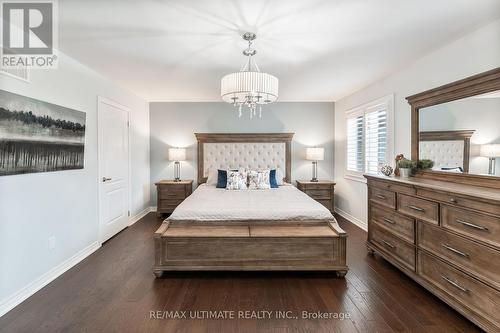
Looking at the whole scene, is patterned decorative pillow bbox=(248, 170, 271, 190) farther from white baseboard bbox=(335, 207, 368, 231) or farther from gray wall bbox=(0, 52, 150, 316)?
gray wall bbox=(0, 52, 150, 316)

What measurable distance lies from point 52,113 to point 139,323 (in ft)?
7.63

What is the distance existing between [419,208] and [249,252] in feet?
5.74

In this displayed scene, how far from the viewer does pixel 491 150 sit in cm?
220

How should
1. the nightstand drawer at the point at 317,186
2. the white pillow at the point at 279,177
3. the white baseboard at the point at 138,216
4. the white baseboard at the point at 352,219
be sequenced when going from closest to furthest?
1. the white baseboard at the point at 352,219
2. the white baseboard at the point at 138,216
3. the white pillow at the point at 279,177
4. the nightstand drawer at the point at 317,186

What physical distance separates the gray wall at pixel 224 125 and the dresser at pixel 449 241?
105 inches

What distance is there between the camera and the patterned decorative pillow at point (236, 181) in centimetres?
446

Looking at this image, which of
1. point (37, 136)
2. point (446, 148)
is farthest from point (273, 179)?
point (37, 136)

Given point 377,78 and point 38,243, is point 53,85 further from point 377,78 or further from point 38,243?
point 377,78

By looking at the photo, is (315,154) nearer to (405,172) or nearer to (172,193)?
(405,172)

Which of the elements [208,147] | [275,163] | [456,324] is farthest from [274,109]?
[456,324]

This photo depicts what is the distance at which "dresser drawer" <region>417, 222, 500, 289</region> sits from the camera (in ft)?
5.67

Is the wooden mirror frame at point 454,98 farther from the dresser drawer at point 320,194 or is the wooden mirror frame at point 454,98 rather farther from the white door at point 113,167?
the white door at point 113,167

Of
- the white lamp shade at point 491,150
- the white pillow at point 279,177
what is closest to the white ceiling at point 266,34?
the white lamp shade at point 491,150

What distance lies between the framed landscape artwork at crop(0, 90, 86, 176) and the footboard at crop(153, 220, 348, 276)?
1.38 meters
